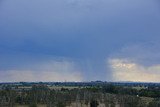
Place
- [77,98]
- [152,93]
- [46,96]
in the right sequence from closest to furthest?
[46,96]
[77,98]
[152,93]

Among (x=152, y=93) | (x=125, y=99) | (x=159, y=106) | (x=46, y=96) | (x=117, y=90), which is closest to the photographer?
(x=159, y=106)

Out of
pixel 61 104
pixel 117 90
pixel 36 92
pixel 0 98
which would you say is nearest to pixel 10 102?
pixel 0 98

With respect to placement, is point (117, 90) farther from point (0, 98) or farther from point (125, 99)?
point (0, 98)

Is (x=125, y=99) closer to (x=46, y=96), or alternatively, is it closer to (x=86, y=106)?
(x=86, y=106)

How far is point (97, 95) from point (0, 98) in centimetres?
2403

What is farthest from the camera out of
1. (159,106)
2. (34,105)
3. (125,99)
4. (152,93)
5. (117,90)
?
(117,90)

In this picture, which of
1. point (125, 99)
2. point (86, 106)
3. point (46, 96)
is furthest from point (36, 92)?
point (125, 99)

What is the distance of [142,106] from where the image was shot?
6719cm

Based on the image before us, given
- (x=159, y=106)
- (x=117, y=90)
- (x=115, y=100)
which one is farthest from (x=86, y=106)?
(x=117, y=90)

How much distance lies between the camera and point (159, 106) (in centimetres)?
6606

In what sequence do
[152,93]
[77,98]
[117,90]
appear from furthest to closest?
[117,90] < [152,93] < [77,98]

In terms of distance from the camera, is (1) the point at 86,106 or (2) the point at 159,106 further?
(1) the point at 86,106

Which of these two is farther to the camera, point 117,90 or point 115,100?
point 117,90

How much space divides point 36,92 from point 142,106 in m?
30.6
